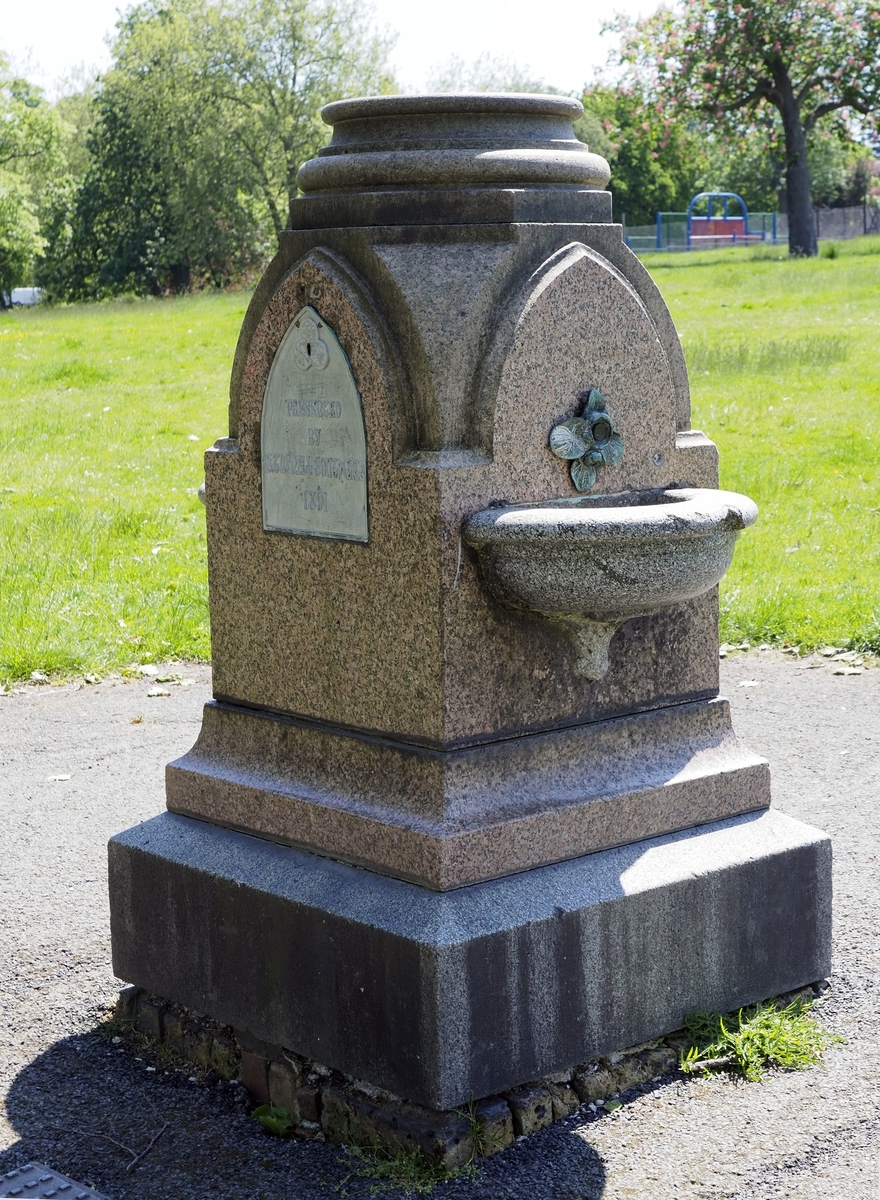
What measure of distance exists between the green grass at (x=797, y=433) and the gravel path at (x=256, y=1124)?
6.68 feet

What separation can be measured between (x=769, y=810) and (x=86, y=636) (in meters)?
→ 4.36

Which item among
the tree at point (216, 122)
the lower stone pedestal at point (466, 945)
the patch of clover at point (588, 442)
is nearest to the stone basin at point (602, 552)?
the patch of clover at point (588, 442)

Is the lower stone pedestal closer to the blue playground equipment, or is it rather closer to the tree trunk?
the tree trunk

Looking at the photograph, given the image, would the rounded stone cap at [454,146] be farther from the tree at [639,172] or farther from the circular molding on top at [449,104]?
the tree at [639,172]

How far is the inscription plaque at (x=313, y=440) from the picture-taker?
3420 millimetres

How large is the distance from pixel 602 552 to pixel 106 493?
25.6ft

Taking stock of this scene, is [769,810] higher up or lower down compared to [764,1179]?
higher up

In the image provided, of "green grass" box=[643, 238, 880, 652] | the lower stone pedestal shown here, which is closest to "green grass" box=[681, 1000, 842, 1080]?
the lower stone pedestal

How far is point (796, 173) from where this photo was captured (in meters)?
33.5

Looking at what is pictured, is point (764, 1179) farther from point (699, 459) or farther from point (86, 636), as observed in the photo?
point (86, 636)

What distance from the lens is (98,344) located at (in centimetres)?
1875

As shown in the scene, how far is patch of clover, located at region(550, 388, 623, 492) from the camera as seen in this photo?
3436 mm

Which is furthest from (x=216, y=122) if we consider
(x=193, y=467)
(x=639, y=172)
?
(x=193, y=467)

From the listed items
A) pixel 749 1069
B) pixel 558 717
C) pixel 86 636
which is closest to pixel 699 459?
pixel 558 717
